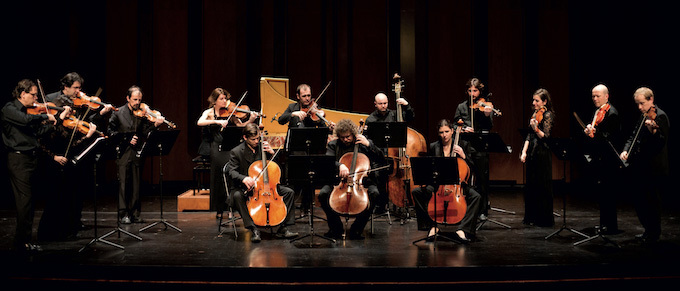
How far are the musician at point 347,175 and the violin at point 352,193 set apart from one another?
0.06 meters

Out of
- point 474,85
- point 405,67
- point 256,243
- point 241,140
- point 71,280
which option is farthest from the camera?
point 405,67

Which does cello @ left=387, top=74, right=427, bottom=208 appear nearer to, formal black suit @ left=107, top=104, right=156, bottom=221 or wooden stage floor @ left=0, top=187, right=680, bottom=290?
wooden stage floor @ left=0, top=187, right=680, bottom=290

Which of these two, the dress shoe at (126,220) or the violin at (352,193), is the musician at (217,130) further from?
the violin at (352,193)

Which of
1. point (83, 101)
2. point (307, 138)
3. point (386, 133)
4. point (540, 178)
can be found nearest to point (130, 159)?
point (83, 101)

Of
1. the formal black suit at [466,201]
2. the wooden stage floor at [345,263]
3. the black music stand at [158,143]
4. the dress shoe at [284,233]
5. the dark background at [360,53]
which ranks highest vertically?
the dark background at [360,53]

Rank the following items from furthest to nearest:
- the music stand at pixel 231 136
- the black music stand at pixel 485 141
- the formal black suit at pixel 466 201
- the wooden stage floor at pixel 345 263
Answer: the music stand at pixel 231 136, the black music stand at pixel 485 141, the formal black suit at pixel 466 201, the wooden stage floor at pixel 345 263

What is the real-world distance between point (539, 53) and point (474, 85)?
347cm

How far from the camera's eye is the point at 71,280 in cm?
411

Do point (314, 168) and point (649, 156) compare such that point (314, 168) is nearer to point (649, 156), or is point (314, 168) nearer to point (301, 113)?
point (301, 113)

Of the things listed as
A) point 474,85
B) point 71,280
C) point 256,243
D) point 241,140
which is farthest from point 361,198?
point 71,280

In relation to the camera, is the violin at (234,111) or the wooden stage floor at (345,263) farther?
the violin at (234,111)

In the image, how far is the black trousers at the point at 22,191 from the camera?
15.0 ft

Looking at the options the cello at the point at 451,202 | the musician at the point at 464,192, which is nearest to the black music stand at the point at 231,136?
the musician at the point at 464,192

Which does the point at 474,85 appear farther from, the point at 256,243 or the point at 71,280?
the point at 71,280
